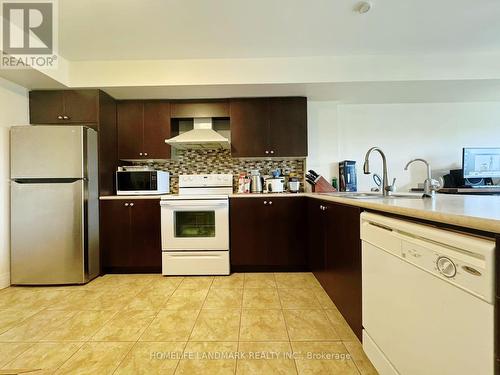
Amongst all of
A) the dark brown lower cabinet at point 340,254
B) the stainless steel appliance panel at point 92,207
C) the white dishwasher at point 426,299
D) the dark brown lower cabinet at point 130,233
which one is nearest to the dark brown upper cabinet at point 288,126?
the dark brown lower cabinet at point 340,254

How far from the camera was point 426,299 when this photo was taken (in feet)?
2.53

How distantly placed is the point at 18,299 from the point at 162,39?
2676 mm

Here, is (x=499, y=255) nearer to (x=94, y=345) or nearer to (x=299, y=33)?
(x=94, y=345)

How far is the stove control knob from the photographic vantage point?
66 cm

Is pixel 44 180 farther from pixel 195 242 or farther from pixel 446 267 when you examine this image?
pixel 446 267

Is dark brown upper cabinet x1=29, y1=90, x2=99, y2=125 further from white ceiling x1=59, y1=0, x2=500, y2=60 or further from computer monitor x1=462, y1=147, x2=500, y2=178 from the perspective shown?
computer monitor x1=462, y1=147, x2=500, y2=178

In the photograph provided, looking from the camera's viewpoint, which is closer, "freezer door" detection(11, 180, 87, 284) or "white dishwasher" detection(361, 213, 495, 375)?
"white dishwasher" detection(361, 213, 495, 375)

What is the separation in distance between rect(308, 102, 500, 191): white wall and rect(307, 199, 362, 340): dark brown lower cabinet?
4.75 ft

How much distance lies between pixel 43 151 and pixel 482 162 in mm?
4980

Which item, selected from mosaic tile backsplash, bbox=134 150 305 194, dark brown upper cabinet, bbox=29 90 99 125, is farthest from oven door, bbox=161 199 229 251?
dark brown upper cabinet, bbox=29 90 99 125

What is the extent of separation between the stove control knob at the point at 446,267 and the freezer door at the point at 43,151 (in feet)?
9.39

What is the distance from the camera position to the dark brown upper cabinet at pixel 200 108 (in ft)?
9.37

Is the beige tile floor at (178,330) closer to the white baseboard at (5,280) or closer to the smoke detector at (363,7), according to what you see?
the white baseboard at (5,280)

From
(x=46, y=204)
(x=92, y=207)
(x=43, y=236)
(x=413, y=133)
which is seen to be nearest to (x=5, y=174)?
(x=46, y=204)
